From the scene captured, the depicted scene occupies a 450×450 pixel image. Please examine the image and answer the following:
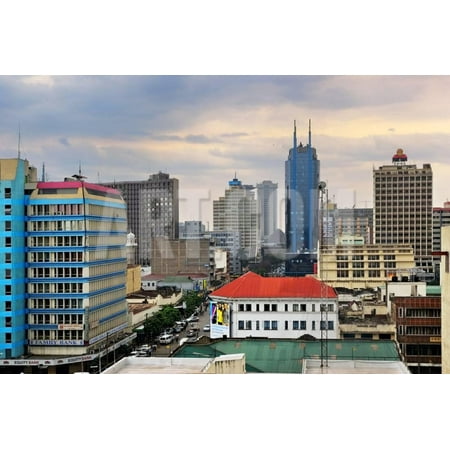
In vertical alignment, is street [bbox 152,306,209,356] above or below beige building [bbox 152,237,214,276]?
below

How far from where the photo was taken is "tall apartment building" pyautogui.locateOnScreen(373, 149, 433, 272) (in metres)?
7.04

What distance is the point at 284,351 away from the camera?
16.5 feet

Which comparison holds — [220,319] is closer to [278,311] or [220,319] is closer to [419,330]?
[278,311]

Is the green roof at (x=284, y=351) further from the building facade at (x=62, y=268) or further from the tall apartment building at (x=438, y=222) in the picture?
the tall apartment building at (x=438, y=222)

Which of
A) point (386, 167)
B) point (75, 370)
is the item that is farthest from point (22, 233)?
point (386, 167)

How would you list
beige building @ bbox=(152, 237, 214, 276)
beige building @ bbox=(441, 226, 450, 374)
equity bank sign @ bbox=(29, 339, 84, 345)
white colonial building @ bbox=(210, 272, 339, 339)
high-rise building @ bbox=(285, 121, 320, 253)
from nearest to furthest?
beige building @ bbox=(441, 226, 450, 374) → high-rise building @ bbox=(285, 121, 320, 253) → white colonial building @ bbox=(210, 272, 339, 339) → equity bank sign @ bbox=(29, 339, 84, 345) → beige building @ bbox=(152, 237, 214, 276)

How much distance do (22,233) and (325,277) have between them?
318cm

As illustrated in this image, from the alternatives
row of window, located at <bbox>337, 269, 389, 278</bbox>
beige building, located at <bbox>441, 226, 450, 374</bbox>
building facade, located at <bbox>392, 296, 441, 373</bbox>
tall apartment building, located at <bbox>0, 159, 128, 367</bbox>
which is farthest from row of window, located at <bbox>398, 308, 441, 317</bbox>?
tall apartment building, located at <bbox>0, 159, 128, 367</bbox>

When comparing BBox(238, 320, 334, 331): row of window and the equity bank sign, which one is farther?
the equity bank sign

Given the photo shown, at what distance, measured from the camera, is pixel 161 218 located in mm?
6805

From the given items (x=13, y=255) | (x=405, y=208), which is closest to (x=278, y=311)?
(x=13, y=255)

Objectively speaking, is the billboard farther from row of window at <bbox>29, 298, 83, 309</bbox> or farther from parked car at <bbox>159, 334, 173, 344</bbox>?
row of window at <bbox>29, 298, 83, 309</bbox>

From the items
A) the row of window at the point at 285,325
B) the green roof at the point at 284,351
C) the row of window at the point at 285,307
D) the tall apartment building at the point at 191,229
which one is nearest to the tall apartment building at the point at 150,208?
the tall apartment building at the point at 191,229

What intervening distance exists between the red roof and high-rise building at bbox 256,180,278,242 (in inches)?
19.6
